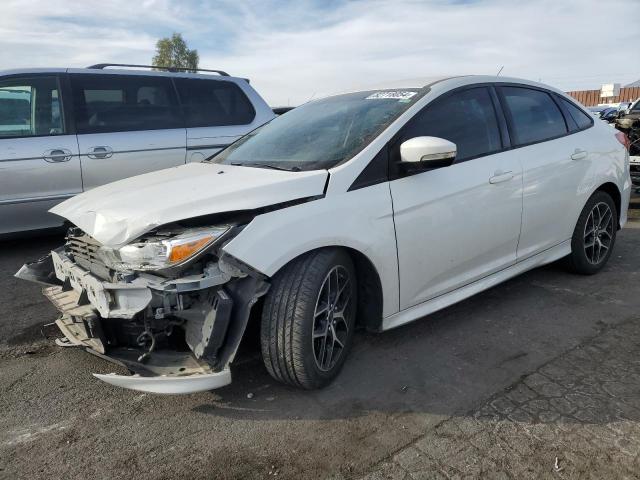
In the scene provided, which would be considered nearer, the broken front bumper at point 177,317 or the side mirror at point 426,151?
the broken front bumper at point 177,317

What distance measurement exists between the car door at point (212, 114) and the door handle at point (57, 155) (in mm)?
1244

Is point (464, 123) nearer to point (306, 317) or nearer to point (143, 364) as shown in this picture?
point (306, 317)

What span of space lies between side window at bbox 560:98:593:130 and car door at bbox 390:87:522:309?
107cm

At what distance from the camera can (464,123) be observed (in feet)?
11.2

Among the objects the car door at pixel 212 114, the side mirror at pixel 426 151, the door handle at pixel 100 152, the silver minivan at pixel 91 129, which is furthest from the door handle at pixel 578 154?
the door handle at pixel 100 152

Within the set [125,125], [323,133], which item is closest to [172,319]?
[323,133]

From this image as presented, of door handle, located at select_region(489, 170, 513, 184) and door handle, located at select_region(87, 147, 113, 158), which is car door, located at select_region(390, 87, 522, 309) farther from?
door handle, located at select_region(87, 147, 113, 158)

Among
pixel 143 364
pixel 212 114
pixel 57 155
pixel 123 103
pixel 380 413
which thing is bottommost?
pixel 380 413

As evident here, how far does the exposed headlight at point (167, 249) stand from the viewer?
2320 millimetres

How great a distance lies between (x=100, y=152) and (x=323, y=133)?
302 cm

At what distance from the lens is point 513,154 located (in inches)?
142

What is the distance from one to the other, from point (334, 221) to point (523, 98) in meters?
2.16

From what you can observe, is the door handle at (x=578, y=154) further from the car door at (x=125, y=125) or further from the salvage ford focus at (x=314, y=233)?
the car door at (x=125, y=125)

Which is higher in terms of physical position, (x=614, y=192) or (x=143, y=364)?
(x=614, y=192)
